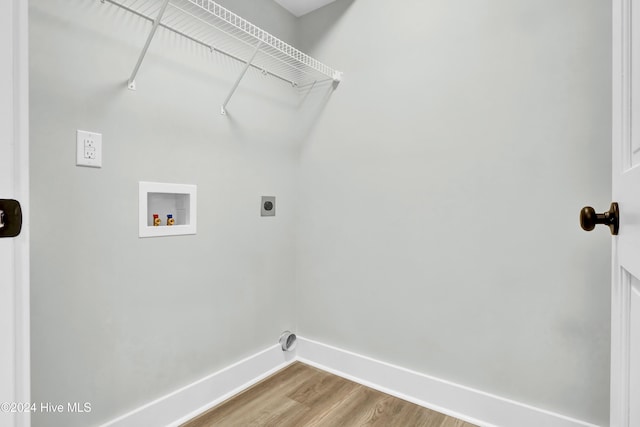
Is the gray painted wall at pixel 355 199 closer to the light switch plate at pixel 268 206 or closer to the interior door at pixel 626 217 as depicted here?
the light switch plate at pixel 268 206

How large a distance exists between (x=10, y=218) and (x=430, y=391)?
67.5 inches

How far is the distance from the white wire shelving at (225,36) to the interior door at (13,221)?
0.54 metres

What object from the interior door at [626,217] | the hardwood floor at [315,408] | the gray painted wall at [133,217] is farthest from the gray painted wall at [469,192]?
the interior door at [626,217]

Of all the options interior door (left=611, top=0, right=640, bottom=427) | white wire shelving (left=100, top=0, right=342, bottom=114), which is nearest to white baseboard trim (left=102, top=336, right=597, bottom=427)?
interior door (left=611, top=0, right=640, bottom=427)

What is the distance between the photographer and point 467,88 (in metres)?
1.45

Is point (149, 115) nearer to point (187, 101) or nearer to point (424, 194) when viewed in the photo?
point (187, 101)

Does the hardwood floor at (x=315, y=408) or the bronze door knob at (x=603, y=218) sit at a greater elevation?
the bronze door knob at (x=603, y=218)

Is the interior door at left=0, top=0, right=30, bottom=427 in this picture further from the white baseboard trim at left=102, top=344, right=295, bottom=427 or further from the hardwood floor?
the hardwood floor

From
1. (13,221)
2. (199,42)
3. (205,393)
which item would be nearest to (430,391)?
(205,393)

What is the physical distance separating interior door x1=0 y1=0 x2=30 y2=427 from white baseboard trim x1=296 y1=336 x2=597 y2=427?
146 cm

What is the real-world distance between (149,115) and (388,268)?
133 cm

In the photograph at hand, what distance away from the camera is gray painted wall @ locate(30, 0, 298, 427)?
1085 millimetres

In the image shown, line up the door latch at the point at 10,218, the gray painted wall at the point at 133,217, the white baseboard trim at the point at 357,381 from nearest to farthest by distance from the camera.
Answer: the door latch at the point at 10,218, the gray painted wall at the point at 133,217, the white baseboard trim at the point at 357,381

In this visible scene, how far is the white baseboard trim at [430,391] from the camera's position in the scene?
1.33 m
